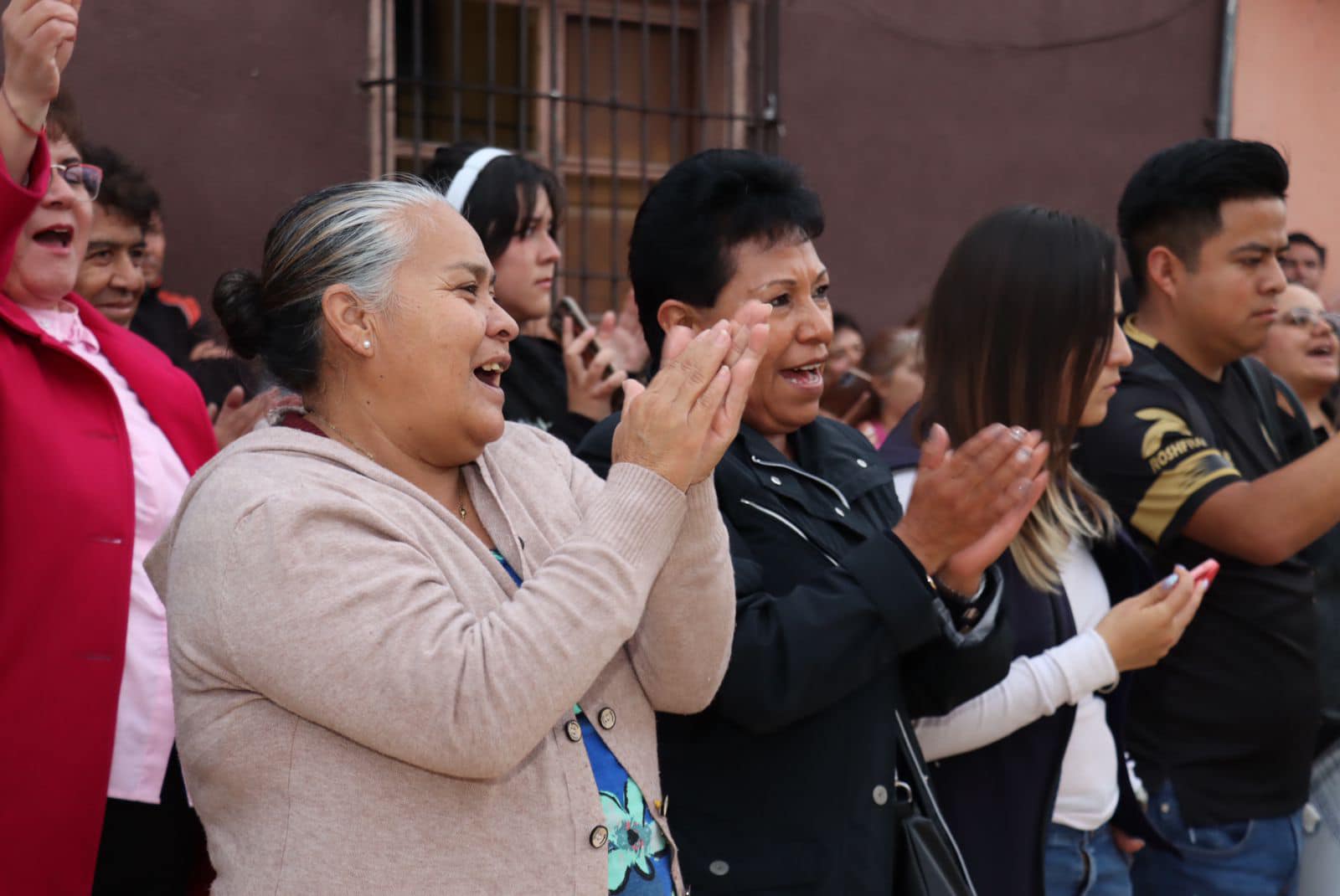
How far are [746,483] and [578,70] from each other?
4209mm

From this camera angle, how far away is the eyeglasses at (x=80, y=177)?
256 cm

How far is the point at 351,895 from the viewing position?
5.44ft

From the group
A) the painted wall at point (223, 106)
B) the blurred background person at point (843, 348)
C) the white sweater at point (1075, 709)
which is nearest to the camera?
the white sweater at point (1075, 709)

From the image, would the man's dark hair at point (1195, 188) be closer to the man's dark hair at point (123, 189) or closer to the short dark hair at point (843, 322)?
the man's dark hair at point (123, 189)

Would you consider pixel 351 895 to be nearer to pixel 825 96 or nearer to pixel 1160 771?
pixel 1160 771

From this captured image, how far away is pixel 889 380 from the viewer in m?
5.30

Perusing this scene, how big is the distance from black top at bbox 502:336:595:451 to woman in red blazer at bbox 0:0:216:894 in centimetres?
126

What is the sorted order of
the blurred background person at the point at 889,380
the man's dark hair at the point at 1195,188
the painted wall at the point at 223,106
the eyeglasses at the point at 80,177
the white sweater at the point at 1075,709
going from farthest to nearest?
the blurred background person at the point at 889,380, the painted wall at the point at 223,106, the man's dark hair at the point at 1195,188, the eyeglasses at the point at 80,177, the white sweater at the point at 1075,709

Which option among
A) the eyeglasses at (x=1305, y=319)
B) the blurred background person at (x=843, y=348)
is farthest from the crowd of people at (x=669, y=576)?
the blurred background person at (x=843, y=348)

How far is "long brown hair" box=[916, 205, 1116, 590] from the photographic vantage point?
2570mm

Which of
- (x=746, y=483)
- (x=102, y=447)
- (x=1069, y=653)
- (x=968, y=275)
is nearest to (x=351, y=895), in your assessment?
(x=746, y=483)

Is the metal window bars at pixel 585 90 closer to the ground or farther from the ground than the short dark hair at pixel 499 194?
farther from the ground

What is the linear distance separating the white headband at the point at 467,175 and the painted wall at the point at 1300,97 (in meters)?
5.62

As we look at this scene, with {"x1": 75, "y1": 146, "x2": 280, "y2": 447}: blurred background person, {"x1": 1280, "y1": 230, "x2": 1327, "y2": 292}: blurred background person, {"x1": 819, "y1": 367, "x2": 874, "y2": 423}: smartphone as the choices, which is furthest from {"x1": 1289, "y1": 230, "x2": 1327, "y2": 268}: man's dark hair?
{"x1": 75, "y1": 146, "x2": 280, "y2": 447}: blurred background person
